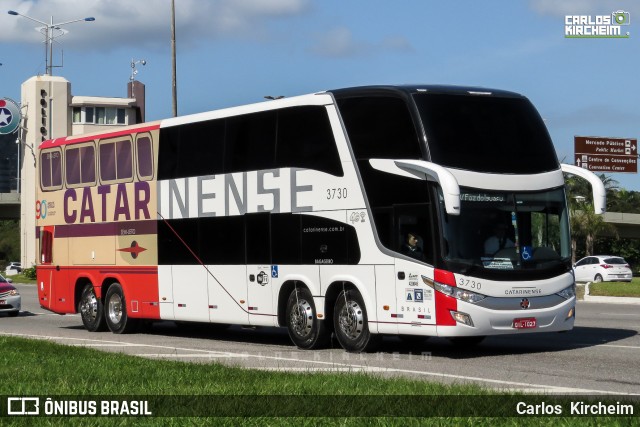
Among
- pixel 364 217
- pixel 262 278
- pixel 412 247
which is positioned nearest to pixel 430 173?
pixel 412 247

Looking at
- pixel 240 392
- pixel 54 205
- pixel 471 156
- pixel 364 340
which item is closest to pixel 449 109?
pixel 471 156

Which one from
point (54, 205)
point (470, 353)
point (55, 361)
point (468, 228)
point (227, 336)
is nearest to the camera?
point (55, 361)

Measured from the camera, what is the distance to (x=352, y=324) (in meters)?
19.2

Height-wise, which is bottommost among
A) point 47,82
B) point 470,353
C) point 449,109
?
point 470,353

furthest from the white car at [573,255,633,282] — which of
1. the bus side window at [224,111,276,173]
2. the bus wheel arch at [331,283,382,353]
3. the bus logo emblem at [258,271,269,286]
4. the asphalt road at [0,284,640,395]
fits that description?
the bus wheel arch at [331,283,382,353]

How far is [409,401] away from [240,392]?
1.85 meters

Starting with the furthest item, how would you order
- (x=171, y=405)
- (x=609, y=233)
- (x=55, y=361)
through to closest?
(x=609, y=233) < (x=55, y=361) < (x=171, y=405)

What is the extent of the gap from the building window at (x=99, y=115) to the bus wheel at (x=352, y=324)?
94.1 meters

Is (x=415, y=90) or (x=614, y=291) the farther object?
(x=614, y=291)

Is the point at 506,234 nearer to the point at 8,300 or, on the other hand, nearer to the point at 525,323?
the point at 525,323

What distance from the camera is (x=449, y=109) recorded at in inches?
727

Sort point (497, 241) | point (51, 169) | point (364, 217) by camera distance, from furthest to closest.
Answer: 1. point (51, 169)
2. point (364, 217)
3. point (497, 241)

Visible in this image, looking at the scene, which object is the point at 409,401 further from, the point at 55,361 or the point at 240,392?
the point at 55,361

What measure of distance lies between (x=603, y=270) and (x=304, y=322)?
43829mm
